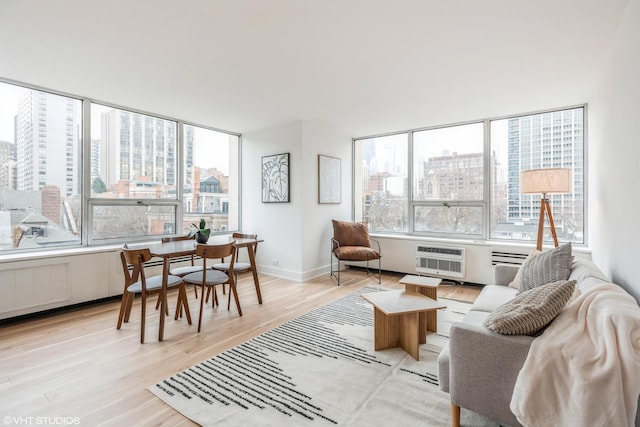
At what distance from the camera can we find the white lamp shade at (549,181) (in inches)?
129

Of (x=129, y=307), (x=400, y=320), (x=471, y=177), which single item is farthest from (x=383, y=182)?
(x=129, y=307)

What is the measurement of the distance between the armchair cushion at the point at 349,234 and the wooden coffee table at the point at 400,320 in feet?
7.67

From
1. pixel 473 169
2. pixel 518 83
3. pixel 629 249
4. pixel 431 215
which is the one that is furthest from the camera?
pixel 431 215

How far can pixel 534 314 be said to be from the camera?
138 cm

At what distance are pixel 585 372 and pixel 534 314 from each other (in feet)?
0.89

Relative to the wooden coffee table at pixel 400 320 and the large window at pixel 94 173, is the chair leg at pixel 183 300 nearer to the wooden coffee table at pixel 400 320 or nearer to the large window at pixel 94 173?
the large window at pixel 94 173

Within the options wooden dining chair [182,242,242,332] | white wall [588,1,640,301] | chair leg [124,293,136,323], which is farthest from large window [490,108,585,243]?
chair leg [124,293,136,323]

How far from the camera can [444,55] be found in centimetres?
270

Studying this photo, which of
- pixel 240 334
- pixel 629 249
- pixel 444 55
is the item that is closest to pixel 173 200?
pixel 240 334

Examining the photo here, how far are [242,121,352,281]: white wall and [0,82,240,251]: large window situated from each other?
0.62 m

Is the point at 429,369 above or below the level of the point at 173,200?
below

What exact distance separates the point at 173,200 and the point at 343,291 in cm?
284

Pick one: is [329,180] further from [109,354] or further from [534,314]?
[534,314]

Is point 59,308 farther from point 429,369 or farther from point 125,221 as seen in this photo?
point 429,369
